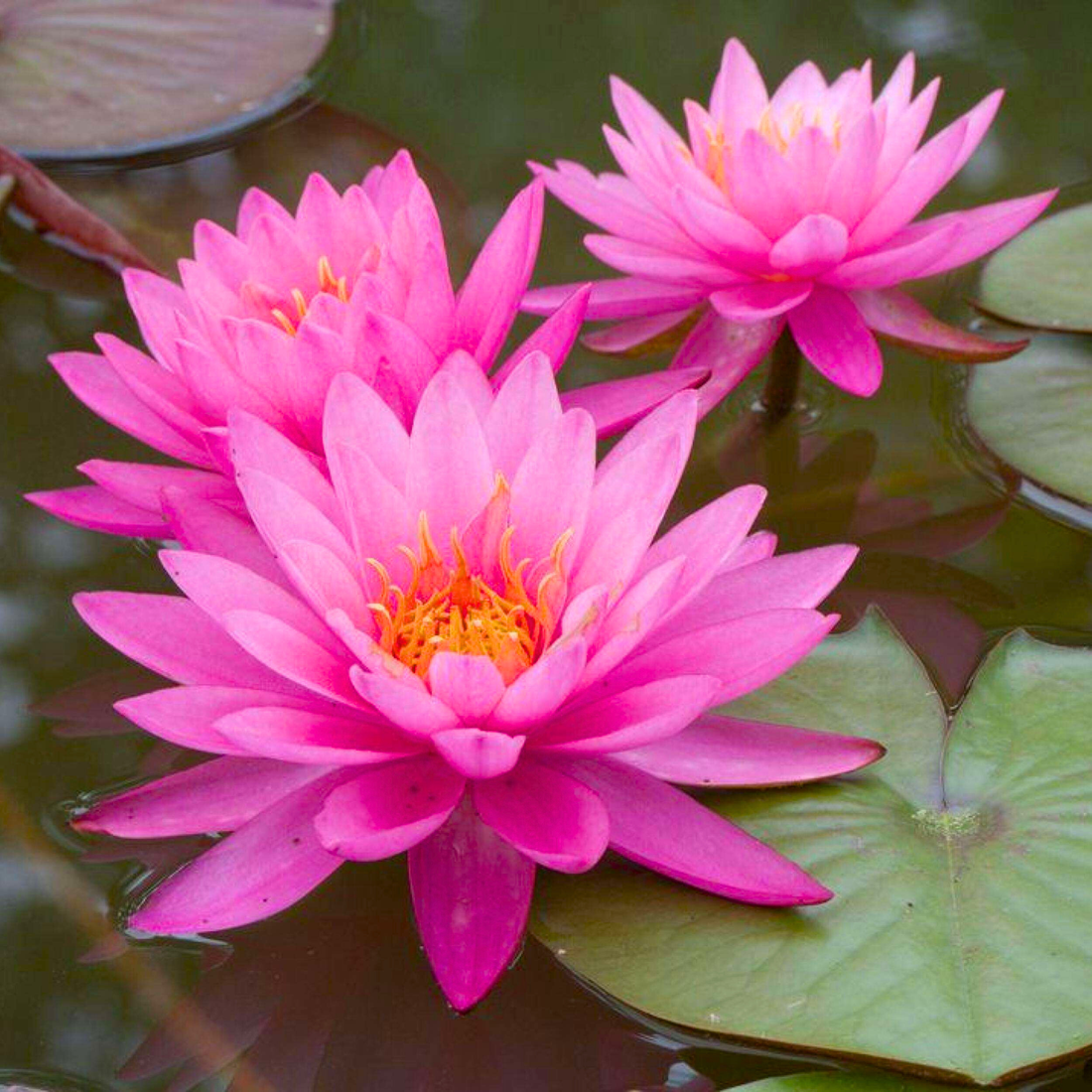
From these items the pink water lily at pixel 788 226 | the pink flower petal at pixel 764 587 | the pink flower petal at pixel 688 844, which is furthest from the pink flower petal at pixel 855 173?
the pink flower petal at pixel 688 844

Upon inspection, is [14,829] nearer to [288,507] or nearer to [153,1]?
[288,507]

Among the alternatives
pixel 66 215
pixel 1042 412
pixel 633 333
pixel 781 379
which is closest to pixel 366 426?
pixel 633 333

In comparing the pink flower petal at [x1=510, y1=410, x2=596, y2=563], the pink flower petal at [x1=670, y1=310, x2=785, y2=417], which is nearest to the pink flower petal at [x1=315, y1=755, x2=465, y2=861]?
the pink flower petal at [x1=510, y1=410, x2=596, y2=563]

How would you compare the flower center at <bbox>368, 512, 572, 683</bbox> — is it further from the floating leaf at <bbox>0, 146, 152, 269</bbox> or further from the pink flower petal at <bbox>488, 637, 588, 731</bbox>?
the floating leaf at <bbox>0, 146, 152, 269</bbox>

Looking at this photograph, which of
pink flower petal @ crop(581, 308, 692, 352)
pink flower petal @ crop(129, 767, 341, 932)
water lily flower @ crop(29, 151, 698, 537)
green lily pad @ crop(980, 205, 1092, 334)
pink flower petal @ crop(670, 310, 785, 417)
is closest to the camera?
pink flower petal @ crop(129, 767, 341, 932)

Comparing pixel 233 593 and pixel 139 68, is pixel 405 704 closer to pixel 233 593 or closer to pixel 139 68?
pixel 233 593

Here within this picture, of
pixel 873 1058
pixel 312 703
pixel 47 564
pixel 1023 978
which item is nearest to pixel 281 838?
pixel 312 703
